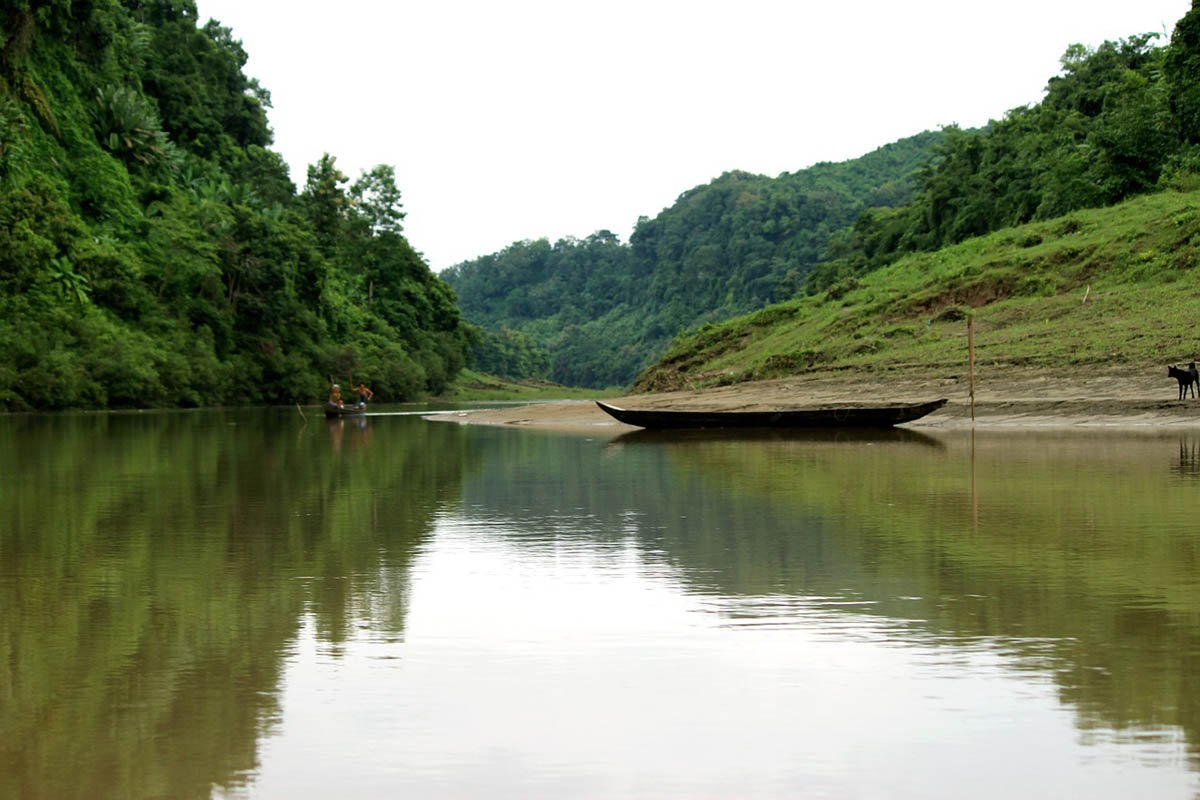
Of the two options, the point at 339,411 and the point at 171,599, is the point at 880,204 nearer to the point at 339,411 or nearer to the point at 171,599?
the point at 339,411

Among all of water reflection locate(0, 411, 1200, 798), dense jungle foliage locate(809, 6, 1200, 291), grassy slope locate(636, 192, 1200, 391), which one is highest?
dense jungle foliage locate(809, 6, 1200, 291)

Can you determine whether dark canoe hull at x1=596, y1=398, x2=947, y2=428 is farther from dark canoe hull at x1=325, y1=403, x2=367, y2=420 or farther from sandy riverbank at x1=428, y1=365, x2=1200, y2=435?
dark canoe hull at x1=325, y1=403, x2=367, y2=420

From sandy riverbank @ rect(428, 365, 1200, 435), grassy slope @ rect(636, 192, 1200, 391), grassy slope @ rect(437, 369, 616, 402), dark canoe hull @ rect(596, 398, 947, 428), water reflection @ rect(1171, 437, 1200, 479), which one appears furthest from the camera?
grassy slope @ rect(437, 369, 616, 402)

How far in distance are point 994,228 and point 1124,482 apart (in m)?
51.2

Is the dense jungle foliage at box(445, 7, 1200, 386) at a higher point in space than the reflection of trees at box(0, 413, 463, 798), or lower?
higher

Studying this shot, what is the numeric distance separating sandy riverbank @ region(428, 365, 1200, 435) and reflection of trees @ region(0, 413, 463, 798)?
14.2 metres

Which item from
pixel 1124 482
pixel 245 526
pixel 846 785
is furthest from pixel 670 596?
pixel 1124 482

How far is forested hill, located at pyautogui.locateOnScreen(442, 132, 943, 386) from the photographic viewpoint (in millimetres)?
145875

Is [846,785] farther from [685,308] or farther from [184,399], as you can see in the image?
[685,308]

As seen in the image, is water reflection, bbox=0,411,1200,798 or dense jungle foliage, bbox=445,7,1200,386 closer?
water reflection, bbox=0,411,1200,798

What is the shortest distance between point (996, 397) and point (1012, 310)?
27.6 feet

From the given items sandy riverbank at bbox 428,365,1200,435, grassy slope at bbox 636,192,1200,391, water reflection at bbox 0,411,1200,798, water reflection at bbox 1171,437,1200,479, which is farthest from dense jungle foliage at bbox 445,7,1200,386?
water reflection at bbox 0,411,1200,798

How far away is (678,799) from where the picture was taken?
5102mm

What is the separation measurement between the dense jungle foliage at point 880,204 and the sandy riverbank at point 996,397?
1296 centimetres
